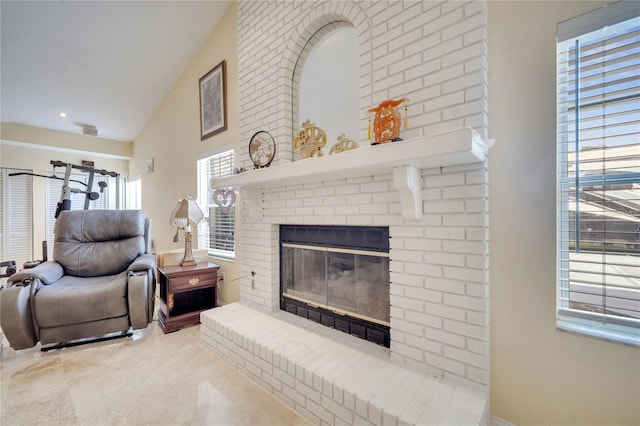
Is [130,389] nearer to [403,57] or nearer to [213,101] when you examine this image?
[403,57]

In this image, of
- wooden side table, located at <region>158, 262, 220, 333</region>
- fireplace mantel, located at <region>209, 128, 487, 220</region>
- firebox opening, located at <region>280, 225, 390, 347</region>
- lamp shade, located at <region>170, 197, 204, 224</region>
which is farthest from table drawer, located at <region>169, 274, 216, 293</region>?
fireplace mantel, located at <region>209, 128, 487, 220</region>

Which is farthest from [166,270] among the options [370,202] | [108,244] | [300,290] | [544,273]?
[544,273]

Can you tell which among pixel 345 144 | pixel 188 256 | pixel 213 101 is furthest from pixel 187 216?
pixel 345 144

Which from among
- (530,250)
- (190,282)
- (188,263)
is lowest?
(190,282)

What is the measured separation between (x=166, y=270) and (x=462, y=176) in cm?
273

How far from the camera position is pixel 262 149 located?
2.32 m

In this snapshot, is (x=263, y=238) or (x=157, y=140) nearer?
(x=263, y=238)

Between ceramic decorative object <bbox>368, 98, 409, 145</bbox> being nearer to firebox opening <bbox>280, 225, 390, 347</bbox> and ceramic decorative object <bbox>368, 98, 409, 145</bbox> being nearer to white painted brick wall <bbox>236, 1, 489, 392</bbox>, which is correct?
white painted brick wall <bbox>236, 1, 489, 392</bbox>

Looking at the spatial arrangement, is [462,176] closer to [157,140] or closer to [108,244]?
[108,244]

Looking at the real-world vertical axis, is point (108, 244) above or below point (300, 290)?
above

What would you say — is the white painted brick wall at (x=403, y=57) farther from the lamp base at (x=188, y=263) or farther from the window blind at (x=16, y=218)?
the window blind at (x=16, y=218)

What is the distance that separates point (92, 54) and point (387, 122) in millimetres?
3946

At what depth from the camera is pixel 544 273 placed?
3.98 feet

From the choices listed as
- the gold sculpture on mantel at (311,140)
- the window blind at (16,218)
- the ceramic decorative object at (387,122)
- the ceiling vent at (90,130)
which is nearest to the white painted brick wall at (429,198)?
the ceramic decorative object at (387,122)
